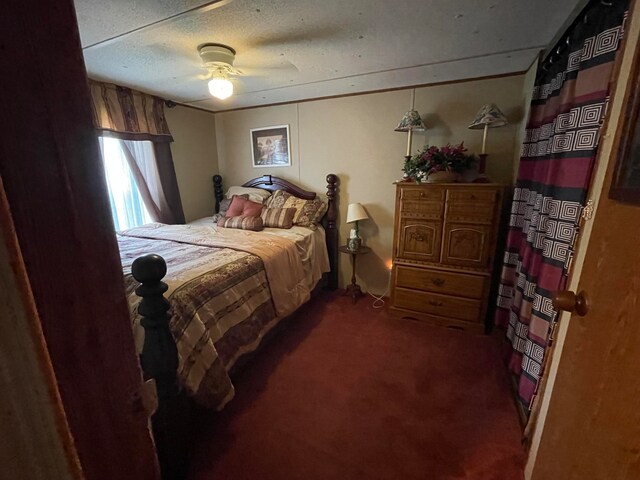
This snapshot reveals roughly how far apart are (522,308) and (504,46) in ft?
5.45

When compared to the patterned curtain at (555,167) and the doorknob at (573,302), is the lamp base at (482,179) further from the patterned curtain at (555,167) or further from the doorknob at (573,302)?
the doorknob at (573,302)

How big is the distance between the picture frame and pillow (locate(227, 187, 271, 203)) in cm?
297

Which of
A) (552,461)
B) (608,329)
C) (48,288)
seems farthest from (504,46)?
(48,288)

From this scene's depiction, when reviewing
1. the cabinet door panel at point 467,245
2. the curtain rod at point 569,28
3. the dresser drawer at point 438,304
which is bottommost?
the dresser drawer at point 438,304

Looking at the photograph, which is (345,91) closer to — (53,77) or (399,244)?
(399,244)

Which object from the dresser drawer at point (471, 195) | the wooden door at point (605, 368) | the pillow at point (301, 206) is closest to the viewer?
the wooden door at point (605, 368)

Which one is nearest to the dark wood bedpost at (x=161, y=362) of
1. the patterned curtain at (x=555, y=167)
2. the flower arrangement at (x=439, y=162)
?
the patterned curtain at (x=555, y=167)

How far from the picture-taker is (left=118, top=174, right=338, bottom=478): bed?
1112mm

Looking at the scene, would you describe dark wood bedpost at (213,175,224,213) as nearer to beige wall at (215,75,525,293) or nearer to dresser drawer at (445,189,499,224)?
beige wall at (215,75,525,293)

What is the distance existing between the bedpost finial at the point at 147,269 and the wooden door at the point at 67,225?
2.24 feet

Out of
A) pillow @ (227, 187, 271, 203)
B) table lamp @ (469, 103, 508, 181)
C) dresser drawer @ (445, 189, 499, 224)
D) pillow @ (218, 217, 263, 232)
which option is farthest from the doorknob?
pillow @ (227, 187, 271, 203)

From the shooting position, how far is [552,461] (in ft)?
2.64

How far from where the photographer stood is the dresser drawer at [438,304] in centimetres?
233

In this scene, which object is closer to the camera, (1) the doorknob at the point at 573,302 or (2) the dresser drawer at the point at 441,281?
(1) the doorknob at the point at 573,302
